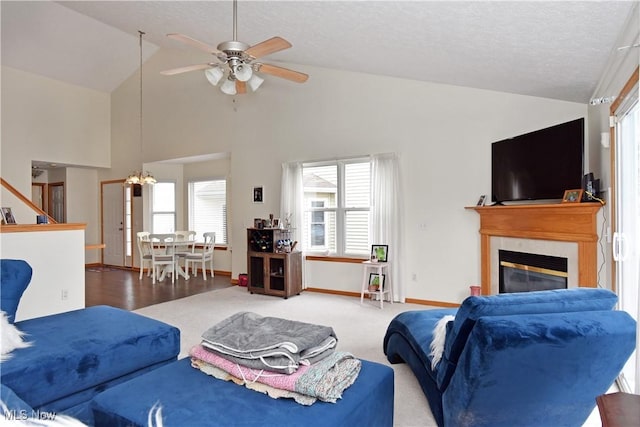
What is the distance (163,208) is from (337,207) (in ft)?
14.3

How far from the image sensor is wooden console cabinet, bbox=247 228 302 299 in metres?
5.57

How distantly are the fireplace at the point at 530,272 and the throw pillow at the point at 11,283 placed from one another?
14.0 feet

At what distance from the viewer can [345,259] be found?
5.66 meters

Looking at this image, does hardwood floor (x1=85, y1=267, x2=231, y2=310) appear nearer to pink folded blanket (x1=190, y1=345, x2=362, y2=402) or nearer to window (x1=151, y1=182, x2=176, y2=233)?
window (x1=151, y1=182, x2=176, y2=233)

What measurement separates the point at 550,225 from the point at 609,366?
2.16 m

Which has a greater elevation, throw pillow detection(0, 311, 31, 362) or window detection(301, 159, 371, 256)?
window detection(301, 159, 371, 256)

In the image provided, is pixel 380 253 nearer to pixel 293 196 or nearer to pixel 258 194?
pixel 293 196

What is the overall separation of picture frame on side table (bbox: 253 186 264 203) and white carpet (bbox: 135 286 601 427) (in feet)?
4.91

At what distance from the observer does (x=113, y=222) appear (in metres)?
8.85

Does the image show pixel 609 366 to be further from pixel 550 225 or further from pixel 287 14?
pixel 287 14

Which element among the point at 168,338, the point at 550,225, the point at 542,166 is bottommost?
the point at 168,338

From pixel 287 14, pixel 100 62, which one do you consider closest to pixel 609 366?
pixel 287 14

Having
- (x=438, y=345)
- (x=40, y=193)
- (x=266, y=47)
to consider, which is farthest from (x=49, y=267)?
(x=40, y=193)

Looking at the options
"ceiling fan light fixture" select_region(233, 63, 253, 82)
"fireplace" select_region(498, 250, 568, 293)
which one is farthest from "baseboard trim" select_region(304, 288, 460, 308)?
"ceiling fan light fixture" select_region(233, 63, 253, 82)
